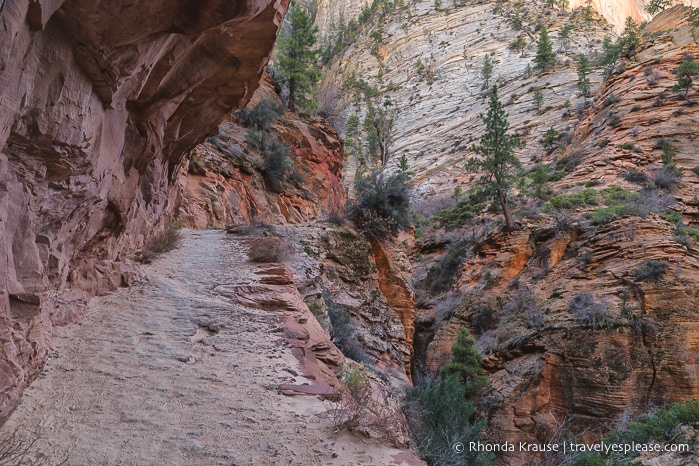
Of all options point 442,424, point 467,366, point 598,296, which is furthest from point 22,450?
point 598,296

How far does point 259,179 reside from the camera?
16500mm

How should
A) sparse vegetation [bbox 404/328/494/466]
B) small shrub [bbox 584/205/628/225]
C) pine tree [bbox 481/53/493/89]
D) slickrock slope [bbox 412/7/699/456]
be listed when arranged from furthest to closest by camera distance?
pine tree [bbox 481/53/493/89], small shrub [bbox 584/205/628/225], slickrock slope [bbox 412/7/699/456], sparse vegetation [bbox 404/328/494/466]

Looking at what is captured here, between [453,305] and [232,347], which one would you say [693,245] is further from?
[232,347]

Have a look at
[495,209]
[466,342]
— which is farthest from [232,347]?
[495,209]

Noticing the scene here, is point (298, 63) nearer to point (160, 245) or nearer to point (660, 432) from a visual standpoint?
point (160, 245)

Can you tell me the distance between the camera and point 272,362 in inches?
206

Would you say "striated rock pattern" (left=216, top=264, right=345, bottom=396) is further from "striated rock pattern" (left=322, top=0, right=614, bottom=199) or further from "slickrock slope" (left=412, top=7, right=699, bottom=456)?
"striated rock pattern" (left=322, top=0, right=614, bottom=199)

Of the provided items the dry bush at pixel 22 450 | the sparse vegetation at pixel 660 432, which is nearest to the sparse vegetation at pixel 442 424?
the sparse vegetation at pixel 660 432

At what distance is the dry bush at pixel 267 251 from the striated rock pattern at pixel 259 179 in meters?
4.33

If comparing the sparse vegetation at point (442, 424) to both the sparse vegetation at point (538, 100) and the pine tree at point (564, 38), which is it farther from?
the pine tree at point (564, 38)

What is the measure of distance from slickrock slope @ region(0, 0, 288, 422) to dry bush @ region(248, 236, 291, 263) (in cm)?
264

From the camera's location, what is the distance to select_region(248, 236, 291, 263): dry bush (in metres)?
8.71

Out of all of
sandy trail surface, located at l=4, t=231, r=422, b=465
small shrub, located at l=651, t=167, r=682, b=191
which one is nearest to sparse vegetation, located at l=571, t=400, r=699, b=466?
sandy trail surface, located at l=4, t=231, r=422, b=465

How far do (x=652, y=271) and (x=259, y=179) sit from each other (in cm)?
1410
